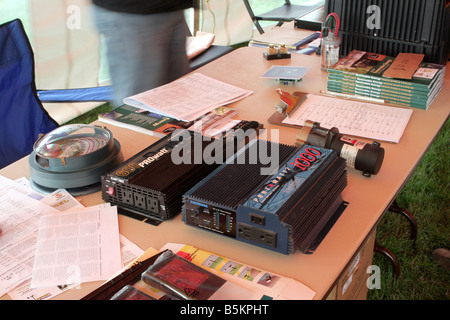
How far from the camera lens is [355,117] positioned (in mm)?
1510

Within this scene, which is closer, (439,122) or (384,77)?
(439,122)

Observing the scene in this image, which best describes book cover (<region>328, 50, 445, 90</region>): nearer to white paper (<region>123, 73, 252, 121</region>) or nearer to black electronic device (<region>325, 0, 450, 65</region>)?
black electronic device (<region>325, 0, 450, 65</region>)

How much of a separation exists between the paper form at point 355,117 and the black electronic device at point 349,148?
7.7 inches

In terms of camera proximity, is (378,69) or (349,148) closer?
(349,148)

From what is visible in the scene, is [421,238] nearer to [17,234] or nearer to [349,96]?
[349,96]

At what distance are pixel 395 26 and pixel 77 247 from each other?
1418 mm

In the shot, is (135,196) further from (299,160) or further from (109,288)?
(299,160)

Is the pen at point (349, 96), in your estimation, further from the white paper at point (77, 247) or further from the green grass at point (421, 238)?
the white paper at point (77, 247)

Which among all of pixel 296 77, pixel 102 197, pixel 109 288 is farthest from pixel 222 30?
pixel 109 288

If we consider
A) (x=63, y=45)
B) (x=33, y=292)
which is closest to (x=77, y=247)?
(x=33, y=292)

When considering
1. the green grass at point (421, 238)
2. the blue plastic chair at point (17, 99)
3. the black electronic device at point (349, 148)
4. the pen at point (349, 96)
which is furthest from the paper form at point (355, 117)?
the blue plastic chair at point (17, 99)

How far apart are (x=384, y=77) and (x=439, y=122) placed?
0.23 m

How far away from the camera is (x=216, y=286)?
88cm

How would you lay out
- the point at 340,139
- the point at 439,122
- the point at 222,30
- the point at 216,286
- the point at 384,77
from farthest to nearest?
the point at 222,30, the point at 384,77, the point at 439,122, the point at 340,139, the point at 216,286
